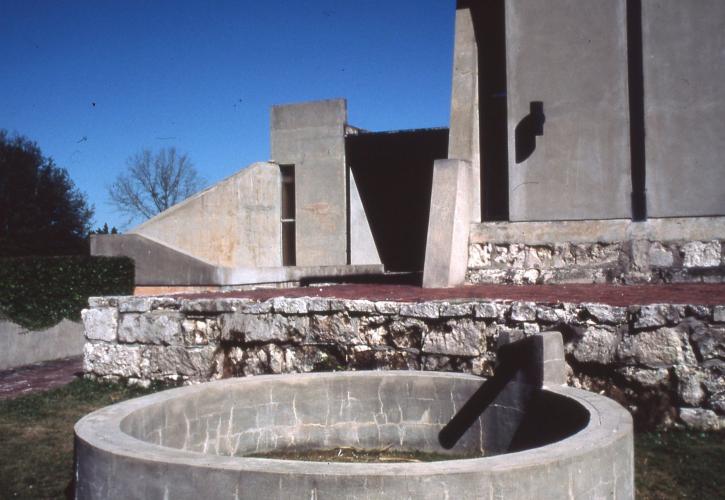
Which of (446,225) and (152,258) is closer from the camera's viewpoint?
(446,225)

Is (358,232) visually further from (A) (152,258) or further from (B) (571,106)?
(B) (571,106)

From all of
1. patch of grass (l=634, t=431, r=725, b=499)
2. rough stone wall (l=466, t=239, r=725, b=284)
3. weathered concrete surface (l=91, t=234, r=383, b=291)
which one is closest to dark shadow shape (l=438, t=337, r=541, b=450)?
patch of grass (l=634, t=431, r=725, b=499)

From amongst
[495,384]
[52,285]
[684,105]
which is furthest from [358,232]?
[495,384]

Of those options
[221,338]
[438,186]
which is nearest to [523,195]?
[438,186]

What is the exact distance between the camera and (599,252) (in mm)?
8078

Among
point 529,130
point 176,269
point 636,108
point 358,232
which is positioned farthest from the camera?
point 358,232

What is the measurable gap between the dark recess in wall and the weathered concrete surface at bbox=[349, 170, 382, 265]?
0.20m

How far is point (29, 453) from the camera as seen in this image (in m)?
5.33

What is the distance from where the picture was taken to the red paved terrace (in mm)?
5728

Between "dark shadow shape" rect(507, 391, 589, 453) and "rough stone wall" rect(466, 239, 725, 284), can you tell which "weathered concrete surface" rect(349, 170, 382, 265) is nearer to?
"rough stone wall" rect(466, 239, 725, 284)

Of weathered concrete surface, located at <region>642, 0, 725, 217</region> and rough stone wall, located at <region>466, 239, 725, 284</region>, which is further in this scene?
weathered concrete surface, located at <region>642, 0, 725, 217</region>

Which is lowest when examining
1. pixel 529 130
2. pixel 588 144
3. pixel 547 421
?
pixel 547 421

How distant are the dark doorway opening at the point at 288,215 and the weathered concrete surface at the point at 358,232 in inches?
60.6

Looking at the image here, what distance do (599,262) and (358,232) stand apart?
954 cm
